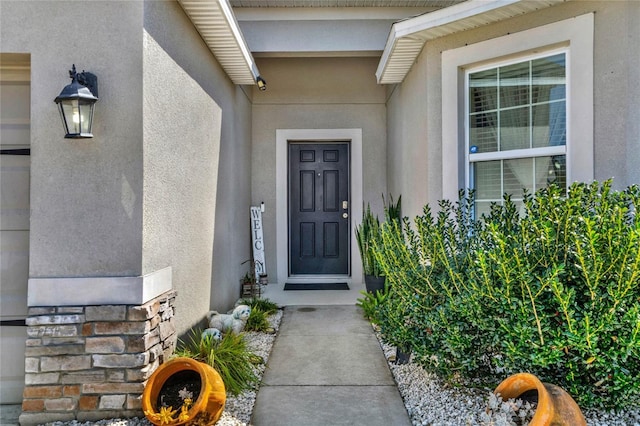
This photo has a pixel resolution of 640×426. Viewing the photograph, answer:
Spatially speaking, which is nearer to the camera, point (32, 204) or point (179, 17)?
point (32, 204)

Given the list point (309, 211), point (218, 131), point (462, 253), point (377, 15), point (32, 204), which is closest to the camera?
point (32, 204)

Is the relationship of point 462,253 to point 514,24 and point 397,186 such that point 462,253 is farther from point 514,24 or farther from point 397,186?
point 397,186

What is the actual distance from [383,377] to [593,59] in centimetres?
272

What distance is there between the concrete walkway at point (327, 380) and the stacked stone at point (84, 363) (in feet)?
2.62

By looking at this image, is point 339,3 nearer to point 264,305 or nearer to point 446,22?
point 446,22

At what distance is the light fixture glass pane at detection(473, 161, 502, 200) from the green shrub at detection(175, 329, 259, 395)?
2.36m

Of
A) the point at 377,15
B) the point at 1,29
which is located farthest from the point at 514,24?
the point at 1,29

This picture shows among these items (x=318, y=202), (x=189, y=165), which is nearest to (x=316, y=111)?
(x=318, y=202)

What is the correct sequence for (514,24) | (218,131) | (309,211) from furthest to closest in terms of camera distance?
1. (309,211)
2. (218,131)
3. (514,24)

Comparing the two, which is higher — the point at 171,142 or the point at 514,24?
the point at 514,24

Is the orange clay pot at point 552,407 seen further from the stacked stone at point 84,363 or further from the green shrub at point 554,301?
the stacked stone at point 84,363

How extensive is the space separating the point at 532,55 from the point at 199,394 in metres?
3.40

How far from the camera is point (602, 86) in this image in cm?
295

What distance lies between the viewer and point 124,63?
254cm
